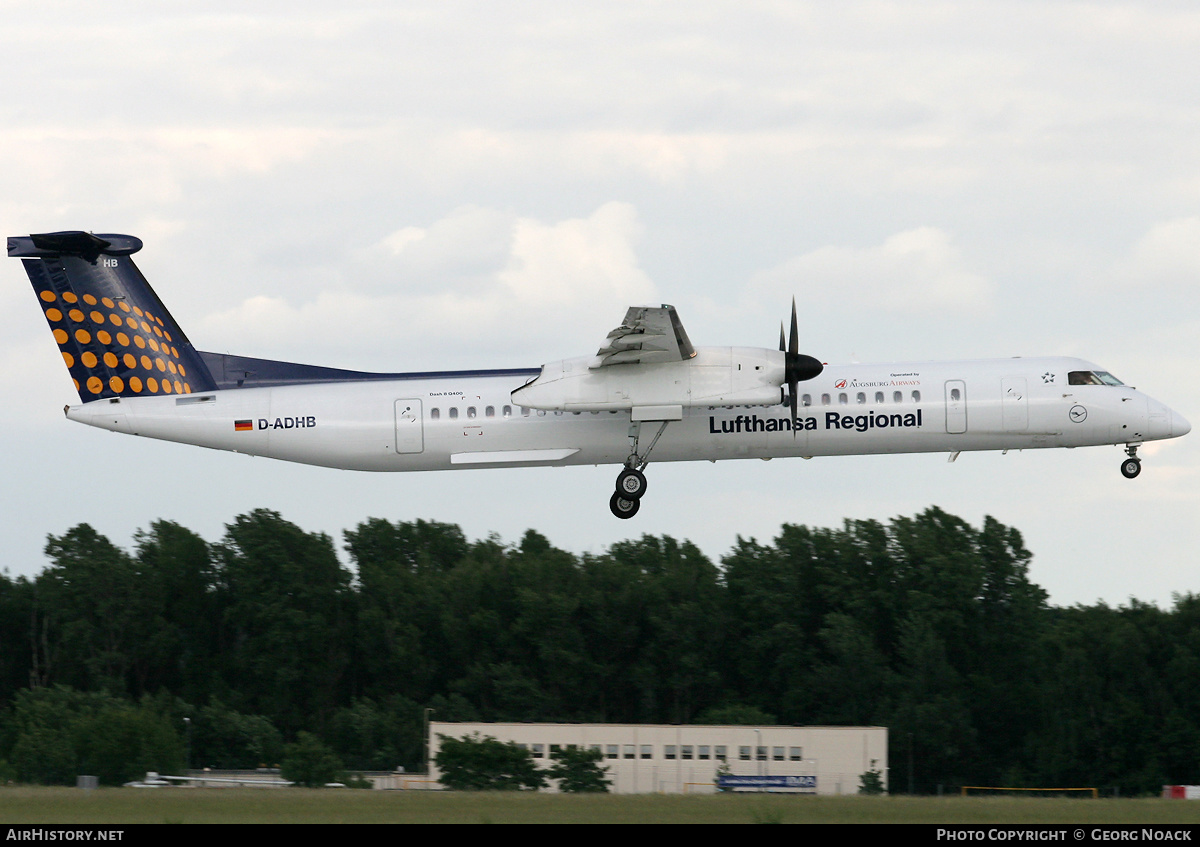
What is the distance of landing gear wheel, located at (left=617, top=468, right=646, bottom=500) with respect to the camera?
27562 mm

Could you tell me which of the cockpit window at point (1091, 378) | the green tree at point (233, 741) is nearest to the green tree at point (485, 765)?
the green tree at point (233, 741)

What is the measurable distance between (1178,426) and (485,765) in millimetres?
25297

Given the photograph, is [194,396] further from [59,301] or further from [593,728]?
[593,728]

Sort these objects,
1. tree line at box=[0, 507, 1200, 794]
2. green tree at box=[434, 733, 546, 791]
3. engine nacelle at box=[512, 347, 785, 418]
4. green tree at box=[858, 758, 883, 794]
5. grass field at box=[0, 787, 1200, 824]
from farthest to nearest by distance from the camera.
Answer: tree line at box=[0, 507, 1200, 794] → green tree at box=[858, 758, 883, 794] → green tree at box=[434, 733, 546, 791] → engine nacelle at box=[512, 347, 785, 418] → grass field at box=[0, 787, 1200, 824]

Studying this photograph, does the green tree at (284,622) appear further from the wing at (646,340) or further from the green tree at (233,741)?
the wing at (646,340)

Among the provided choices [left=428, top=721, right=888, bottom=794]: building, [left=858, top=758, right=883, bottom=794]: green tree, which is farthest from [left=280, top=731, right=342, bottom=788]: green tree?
[left=858, top=758, right=883, bottom=794]: green tree

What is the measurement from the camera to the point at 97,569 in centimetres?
7581

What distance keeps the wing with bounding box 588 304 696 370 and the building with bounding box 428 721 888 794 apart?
2492 centimetres

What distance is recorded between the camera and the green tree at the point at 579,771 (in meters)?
45.3

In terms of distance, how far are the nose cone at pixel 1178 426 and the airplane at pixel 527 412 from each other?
3 centimetres

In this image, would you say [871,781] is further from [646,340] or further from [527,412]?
[646,340]

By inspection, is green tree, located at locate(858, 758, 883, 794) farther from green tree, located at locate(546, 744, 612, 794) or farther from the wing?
the wing

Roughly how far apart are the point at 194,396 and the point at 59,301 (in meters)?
3.30
